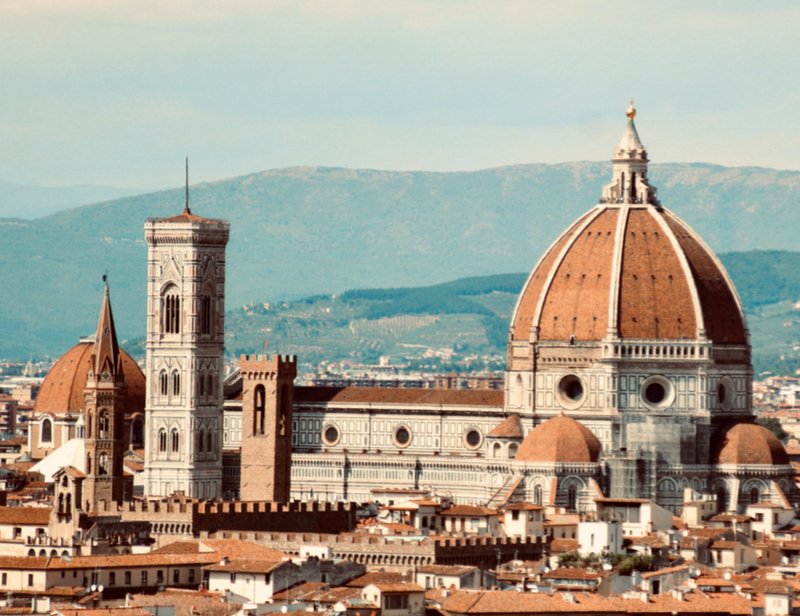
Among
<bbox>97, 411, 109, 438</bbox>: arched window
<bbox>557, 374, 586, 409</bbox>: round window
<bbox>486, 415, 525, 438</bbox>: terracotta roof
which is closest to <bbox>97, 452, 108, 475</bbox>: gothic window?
<bbox>97, 411, 109, 438</bbox>: arched window

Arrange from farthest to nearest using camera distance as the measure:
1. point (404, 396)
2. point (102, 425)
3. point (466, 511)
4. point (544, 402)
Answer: point (404, 396)
point (544, 402)
point (102, 425)
point (466, 511)

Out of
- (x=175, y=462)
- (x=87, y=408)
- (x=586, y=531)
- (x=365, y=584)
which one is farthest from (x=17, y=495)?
(x=365, y=584)

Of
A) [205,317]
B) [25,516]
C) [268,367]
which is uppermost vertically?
[205,317]

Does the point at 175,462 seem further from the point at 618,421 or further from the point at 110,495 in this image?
the point at 110,495

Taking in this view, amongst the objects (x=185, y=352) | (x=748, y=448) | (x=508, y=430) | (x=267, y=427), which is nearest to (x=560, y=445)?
(x=508, y=430)

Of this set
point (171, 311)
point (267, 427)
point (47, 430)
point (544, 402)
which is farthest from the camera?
point (47, 430)

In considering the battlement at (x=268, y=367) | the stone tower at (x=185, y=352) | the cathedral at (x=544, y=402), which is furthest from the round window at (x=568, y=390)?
the stone tower at (x=185, y=352)

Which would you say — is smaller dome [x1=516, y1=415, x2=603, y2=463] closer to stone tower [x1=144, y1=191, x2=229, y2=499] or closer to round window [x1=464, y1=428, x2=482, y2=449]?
round window [x1=464, y1=428, x2=482, y2=449]

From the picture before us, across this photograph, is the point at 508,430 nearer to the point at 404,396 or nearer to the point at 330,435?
the point at 404,396
